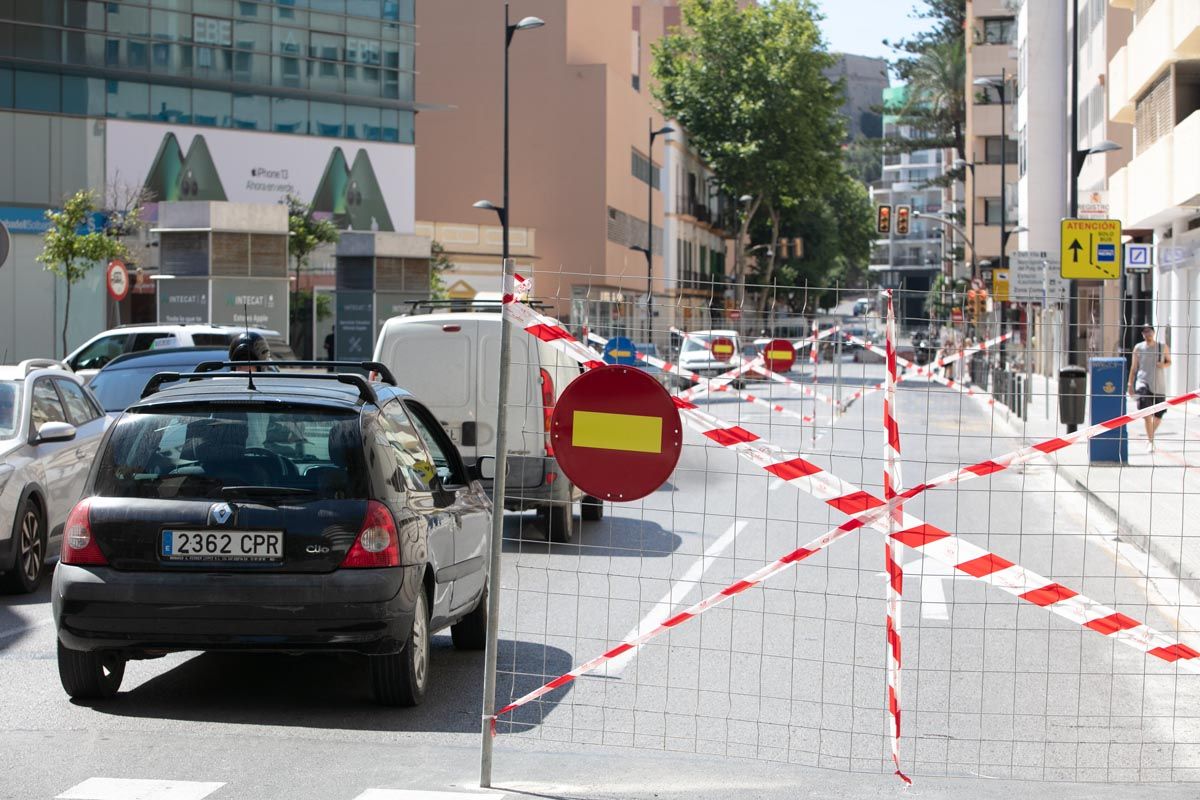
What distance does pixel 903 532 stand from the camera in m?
6.07

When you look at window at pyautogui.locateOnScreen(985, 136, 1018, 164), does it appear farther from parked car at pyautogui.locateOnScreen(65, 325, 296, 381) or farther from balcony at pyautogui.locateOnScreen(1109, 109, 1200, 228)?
parked car at pyautogui.locateOnScreen(65, 325, 296, 381)

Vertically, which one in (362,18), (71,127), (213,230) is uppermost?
(362,18)

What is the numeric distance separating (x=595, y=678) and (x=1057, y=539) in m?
8.36

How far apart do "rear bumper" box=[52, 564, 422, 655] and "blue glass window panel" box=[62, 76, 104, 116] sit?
45074mm

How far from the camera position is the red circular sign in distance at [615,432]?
6.01 metres

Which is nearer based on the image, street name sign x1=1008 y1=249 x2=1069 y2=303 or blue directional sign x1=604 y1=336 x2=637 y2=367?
blue directional sign x1=604 y1=336 x2=637 y2=367

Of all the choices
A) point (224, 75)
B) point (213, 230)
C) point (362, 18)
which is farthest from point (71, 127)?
point (213, 230)

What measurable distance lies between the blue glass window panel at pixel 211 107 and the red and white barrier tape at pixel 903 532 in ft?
162

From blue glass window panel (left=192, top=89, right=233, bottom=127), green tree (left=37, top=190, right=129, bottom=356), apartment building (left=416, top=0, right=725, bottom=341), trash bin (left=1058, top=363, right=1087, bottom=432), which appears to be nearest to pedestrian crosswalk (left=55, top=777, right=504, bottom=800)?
trash bin (left=1058, top=363, right=1087, bottom=432)

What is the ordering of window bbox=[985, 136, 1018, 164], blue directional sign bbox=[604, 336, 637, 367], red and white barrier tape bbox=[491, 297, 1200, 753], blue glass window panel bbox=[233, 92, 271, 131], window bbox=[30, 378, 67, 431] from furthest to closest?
1. window bbox=[985, 136, 1018, 164]
2. blue glass window panel bbox=[233, 92, 271, 131]
3. window bbox=[30, 378, 67, 431]
4. blue directional sign bbox=[604, 336, 637, 367]
5. red and white barrier tape bbox=[491, 297, 1200, 753]

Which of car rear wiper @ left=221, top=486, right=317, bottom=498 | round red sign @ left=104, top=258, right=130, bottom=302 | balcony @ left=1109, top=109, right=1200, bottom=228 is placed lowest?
car rear wiper @ left=221, top=486, right=317, bottom=498

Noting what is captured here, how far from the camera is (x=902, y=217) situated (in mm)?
56875

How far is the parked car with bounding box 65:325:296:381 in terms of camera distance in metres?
23.5

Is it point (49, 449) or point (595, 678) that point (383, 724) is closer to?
point (595, 678)
